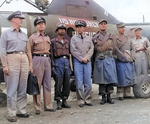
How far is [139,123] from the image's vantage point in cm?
370

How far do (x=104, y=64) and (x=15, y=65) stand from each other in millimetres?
2198

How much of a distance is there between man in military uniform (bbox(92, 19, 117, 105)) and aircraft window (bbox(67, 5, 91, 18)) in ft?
4.63

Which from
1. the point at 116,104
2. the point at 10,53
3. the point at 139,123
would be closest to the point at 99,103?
the point at 116,104

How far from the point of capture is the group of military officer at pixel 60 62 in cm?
409

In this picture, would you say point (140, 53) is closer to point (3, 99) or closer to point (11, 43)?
point (11, 43)

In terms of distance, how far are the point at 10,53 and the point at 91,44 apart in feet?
6.56

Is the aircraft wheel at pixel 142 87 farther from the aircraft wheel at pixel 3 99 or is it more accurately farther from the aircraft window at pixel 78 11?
the aircraft wheel at pixel 3 99

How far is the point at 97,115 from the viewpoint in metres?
4.26

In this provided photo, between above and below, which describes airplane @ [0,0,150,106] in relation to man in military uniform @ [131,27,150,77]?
above

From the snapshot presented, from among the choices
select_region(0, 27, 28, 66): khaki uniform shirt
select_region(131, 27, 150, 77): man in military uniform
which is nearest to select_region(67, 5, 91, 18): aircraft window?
select_region(131, 27, 150, 77): man in military uniform

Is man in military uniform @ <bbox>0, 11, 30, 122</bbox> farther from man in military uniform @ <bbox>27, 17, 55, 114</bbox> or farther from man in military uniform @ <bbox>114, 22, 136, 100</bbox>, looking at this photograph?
man in military uniform @ <bbox>114, 22, 136, 100</bbox>

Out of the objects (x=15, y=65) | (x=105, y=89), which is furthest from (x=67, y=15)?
(x=15, y=65)

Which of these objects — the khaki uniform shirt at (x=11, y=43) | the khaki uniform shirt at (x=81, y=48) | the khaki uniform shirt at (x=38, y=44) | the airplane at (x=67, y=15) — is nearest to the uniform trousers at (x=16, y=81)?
the khaki uniform shirt at (x=11, y=43)

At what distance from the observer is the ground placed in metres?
3.88
